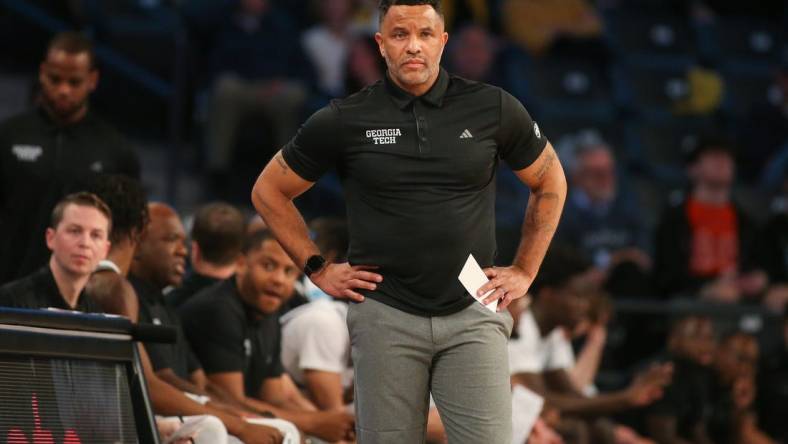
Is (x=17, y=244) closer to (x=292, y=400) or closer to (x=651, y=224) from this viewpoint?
(x=292, y=400)

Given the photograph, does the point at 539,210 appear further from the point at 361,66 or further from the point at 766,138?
the point at 766,138

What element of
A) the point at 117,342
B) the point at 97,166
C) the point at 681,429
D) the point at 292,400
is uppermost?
the point at 97,166

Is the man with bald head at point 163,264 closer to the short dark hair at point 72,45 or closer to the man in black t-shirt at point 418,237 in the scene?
the short dark hair at point 72,45

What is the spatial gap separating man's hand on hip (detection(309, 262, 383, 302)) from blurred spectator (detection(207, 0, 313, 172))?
606cm

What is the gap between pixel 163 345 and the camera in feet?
20.7

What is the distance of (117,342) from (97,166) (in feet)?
8.25

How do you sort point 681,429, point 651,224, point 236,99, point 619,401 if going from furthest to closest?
point 651,224
point 236,99
point 681,429
point 619,401

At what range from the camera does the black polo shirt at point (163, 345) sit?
624 centimetres

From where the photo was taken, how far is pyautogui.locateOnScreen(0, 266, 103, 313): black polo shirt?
18.6 ft

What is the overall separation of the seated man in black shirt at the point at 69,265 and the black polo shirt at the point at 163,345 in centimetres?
46

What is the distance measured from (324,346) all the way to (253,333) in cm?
33

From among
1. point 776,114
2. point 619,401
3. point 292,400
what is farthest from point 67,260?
point 776,114

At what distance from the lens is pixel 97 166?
23.5ft

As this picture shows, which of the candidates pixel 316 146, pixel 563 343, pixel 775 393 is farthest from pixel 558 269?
pixel 316 146
